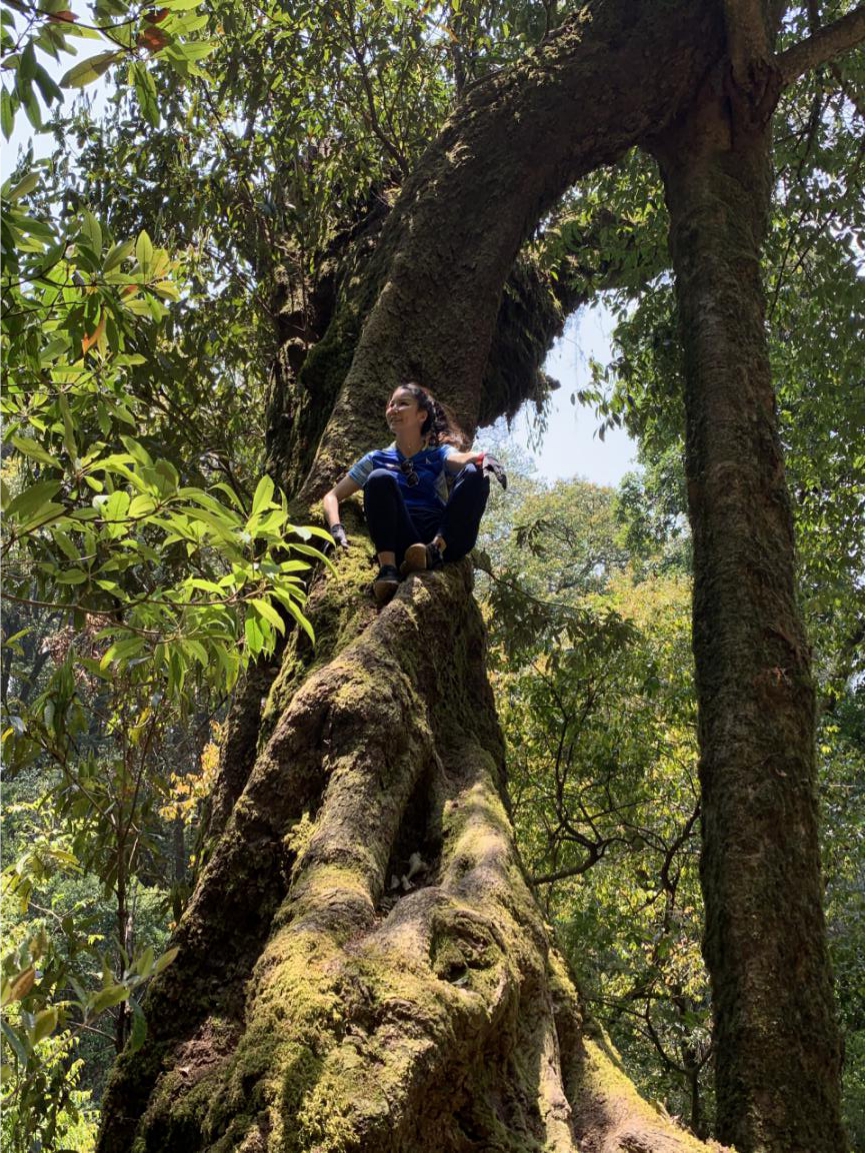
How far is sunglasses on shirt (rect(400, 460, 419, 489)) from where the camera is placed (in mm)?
3826

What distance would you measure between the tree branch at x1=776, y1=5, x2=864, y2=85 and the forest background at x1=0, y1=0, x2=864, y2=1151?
5.00 feet

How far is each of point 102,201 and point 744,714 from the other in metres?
5.21

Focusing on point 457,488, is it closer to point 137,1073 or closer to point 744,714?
point 744,714

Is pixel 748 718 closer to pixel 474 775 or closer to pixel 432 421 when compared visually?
pixel 474 775

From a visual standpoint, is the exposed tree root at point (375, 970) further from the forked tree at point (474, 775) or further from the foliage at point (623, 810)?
the foliage at point (623, 810)

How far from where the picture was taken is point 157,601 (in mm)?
2043

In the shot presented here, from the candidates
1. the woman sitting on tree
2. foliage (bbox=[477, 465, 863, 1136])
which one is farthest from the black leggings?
foliage (bbox=[477, 465, 863, 1136])

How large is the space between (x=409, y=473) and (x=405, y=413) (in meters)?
0.26

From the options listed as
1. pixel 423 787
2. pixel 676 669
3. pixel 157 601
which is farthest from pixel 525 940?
pixel 676 669

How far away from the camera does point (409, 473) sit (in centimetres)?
383

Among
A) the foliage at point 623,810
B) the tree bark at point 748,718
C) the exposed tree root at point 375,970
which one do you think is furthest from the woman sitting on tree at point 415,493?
the foliage at point 623,810

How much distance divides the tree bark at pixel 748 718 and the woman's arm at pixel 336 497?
4.66 ft

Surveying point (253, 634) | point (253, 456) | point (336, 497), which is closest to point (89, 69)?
point (253, 634)

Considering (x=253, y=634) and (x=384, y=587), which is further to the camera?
(x=384, y=587)
